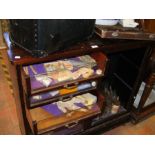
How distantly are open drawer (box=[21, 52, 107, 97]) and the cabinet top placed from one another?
3.0 inches

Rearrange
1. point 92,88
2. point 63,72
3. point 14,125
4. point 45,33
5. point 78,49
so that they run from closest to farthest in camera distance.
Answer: point 45,33 < point 78,49 < point 63,72 < point 92,88 < point 14,125

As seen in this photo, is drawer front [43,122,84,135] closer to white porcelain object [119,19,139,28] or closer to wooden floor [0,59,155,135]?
wooden floor [0,59,155,135]

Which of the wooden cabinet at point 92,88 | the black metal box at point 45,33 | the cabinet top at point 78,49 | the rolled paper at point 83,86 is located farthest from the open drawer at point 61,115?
the black metal box at point 45,33

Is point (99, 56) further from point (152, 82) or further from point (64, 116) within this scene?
point (152, 82)

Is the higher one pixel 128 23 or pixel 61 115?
pixel 128 23

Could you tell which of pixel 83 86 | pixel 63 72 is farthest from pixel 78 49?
pixel 83 86

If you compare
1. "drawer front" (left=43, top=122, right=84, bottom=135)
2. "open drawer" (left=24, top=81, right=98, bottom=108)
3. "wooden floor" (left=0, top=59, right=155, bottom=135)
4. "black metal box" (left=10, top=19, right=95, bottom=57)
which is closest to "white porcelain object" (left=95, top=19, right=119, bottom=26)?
"black metal box" (left=10, top=19, right=95, bottom=57)

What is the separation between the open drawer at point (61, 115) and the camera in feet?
3.90

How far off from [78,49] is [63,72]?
0.19 meters

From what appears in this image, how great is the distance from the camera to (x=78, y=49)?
0.94 m

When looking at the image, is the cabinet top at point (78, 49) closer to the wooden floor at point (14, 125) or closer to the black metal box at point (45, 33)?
the black metal box at point (45, 33)

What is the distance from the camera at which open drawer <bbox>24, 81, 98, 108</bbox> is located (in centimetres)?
104

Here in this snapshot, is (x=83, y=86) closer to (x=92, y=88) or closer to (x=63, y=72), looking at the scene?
(x=92, y=88)
